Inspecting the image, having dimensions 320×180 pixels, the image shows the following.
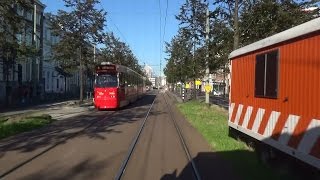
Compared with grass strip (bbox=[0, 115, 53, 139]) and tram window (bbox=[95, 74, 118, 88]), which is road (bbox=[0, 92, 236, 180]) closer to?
grass strip (bbox=[0, 115, 53, 139])

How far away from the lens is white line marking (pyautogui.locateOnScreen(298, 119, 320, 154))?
8394mm

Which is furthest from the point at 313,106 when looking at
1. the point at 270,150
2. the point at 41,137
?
the point at 41,137

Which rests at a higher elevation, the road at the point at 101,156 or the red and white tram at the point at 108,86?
the red and white tram at the point at 108,86

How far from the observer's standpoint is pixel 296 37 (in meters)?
9.34

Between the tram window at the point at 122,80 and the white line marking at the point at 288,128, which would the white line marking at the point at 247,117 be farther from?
the tram window at the point at 122,80

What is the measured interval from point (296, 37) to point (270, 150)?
2.90 m

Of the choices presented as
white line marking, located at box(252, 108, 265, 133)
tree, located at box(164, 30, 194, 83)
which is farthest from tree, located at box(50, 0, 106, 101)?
white line marking, located at box(252, 108, 265, 133)

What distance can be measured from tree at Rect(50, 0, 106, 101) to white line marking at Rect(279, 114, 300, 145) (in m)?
40.8

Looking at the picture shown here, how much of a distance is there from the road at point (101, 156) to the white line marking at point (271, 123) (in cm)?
109

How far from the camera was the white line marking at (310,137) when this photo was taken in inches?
330

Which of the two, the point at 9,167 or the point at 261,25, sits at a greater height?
the point at 261,25

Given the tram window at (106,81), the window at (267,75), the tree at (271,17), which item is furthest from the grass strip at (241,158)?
the tram window at (106,81)

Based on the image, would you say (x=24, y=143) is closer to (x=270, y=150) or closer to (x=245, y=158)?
(x=245, y=158)

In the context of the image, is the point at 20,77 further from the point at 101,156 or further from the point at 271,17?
the point at 101,156
